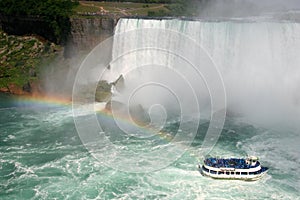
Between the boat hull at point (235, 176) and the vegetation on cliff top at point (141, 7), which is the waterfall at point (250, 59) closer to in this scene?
the boat hull at point (235, 176)

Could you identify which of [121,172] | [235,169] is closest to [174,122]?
[121,172]

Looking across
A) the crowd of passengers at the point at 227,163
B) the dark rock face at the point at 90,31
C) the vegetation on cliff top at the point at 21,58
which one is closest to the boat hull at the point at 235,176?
the crowd of passengers at the point at 227,163

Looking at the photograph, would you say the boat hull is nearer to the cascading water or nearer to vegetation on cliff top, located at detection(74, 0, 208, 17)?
the cascading water

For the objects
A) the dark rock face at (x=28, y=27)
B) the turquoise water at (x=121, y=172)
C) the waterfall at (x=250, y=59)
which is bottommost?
the turquoise water at (x=121, y=172)

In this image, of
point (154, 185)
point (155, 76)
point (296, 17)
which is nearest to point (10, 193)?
point (154, 185)

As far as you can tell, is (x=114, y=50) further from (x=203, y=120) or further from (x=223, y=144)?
(x=223, y=144)

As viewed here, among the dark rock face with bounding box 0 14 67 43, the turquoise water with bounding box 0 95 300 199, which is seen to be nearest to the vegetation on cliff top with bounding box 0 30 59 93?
the dark rock face with bounding box 0 14 67 43

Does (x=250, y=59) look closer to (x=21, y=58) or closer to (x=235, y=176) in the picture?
(x=235, y=176)
